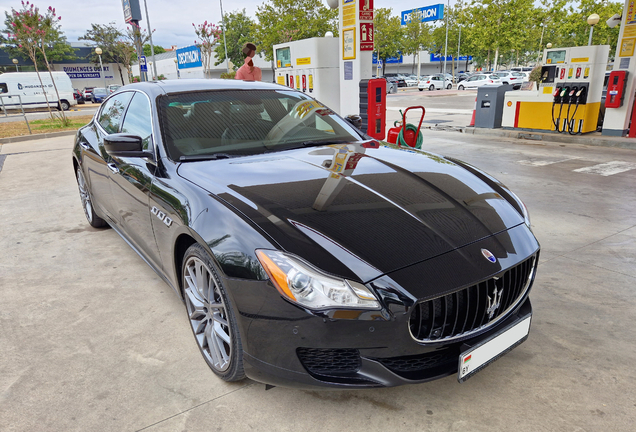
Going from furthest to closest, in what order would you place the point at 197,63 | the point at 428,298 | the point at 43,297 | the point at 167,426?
the point at 197,63 → the point at 43,297 → the point at 167,426 → the point at 428,298

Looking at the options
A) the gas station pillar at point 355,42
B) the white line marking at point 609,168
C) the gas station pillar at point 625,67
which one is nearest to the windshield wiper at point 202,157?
the white line marking at point 609,168

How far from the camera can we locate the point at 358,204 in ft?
6.93

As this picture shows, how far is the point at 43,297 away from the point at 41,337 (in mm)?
622

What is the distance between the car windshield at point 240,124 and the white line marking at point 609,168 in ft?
17.0

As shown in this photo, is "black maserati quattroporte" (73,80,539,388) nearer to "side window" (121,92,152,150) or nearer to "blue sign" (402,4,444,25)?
"side window" (121,92,152,150)

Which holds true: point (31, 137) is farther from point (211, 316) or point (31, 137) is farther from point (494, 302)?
point (494, 302)

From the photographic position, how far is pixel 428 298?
1.70 m

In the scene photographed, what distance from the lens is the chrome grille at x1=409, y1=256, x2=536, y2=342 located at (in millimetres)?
1755

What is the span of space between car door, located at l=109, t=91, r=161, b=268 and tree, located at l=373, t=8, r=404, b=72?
48253 mm

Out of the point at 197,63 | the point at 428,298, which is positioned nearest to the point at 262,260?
the point at 428,298

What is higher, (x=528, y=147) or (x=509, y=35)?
(x=509, y=35)

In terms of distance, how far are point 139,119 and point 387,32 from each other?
49.1 m

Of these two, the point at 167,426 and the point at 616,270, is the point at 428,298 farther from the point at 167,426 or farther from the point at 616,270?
the point at 616,270

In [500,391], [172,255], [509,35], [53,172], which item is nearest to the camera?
[500,391]
